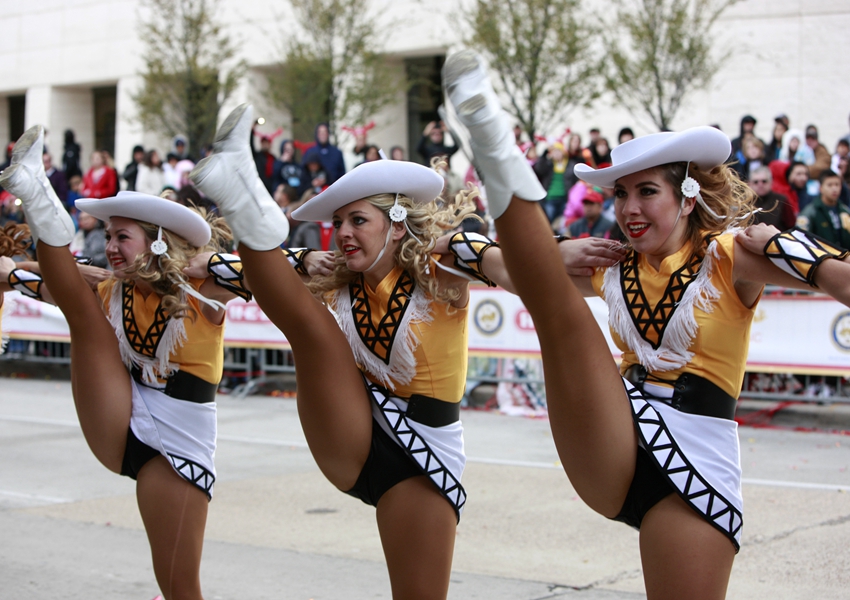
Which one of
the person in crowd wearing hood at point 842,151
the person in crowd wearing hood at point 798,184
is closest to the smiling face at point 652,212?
the person in crowd wearing hood at point 798,184

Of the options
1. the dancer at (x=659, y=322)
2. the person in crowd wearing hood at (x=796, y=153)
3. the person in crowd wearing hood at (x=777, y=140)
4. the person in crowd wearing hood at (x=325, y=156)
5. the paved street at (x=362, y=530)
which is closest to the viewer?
the dancer at (x=659, y=322)

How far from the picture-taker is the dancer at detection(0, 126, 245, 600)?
3.62m

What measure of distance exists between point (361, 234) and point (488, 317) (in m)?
6.37

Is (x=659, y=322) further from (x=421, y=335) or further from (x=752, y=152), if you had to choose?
(x=752, y=152)

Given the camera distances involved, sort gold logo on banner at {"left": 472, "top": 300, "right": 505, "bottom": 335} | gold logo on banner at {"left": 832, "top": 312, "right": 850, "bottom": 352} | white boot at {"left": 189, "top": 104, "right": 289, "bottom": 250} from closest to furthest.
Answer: white boot at {"left": 189, "top": 104, "right": 289, "bottom": 250} < gold logo on banner at {"left": 832, "top": 312, "right": 850, "bottom": 352} < gold logo on banner at {"left": 472, "top": 300, "right": 505, "bottom": 335}

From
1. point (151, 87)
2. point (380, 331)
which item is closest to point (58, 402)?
point (380, 331)

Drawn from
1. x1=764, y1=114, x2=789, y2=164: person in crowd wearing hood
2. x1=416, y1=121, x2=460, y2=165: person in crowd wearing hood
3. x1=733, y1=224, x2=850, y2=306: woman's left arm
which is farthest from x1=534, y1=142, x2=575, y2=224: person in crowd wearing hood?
x1=733, y1=224, x2=850, y2=306: woman's left arm

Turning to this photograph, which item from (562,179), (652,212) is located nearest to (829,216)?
(562,179)

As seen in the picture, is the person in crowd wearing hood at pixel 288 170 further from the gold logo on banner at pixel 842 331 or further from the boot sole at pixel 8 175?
the boot sole at pixel 8 175

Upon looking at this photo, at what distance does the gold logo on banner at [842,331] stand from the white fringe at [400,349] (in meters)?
5.93

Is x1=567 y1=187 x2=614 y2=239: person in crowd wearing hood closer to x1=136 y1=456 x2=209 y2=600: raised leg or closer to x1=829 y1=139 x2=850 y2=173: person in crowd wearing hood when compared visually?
x1=829 y1=139 x2=850 y2=173: person in crowd wearing hood

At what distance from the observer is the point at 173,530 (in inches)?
143

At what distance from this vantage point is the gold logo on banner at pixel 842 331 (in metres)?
8.09

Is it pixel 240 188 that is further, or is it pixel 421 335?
pixel 421 335
